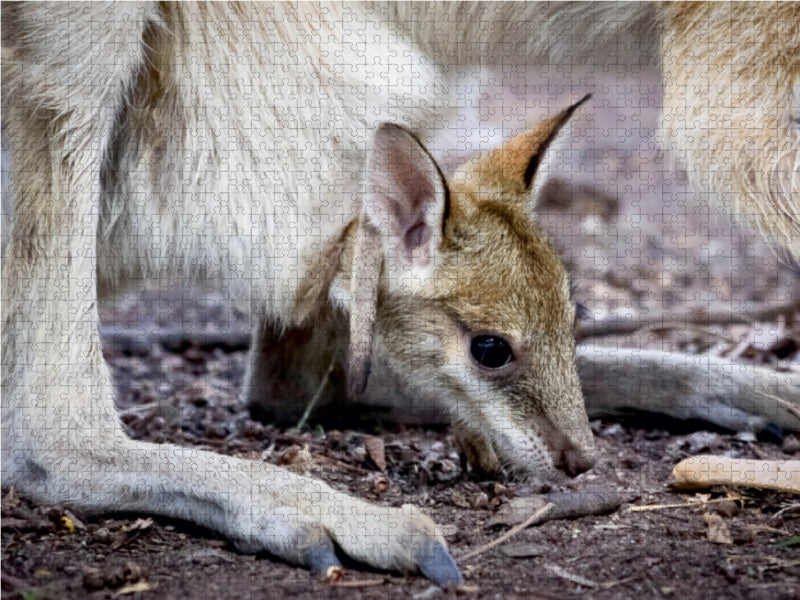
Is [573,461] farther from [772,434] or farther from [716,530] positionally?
[772,434]

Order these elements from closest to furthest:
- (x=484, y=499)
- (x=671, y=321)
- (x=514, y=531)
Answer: (x=514, y=531) < (x=484, y=499) < (x=671, y=321)

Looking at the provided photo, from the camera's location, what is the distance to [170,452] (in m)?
2.68

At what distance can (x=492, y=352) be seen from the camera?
266 centimetres

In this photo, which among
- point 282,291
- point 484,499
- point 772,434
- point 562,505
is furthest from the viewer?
point 772,434

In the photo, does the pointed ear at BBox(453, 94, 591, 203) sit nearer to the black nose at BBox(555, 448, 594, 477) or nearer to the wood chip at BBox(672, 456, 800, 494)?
the black nose at BBox(555, 448, 594, 477)

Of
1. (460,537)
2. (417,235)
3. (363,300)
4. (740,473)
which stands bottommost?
(460,537)

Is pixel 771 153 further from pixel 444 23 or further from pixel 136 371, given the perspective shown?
pixel 136 371

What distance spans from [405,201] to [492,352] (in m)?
0.42

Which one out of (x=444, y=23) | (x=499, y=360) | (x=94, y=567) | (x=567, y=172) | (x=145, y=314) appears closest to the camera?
(x=94, y=567)

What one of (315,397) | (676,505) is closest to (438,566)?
(676,505)

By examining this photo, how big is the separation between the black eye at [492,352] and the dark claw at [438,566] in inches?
22.7

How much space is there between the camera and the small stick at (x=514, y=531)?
2.33 metres

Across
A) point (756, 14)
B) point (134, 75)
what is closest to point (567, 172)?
point (756, 14)

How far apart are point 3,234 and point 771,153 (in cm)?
203
